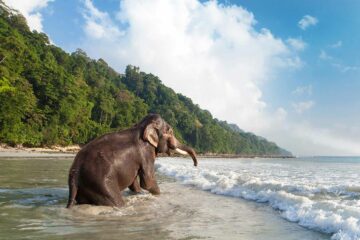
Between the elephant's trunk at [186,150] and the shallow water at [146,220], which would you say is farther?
the elephant's trunk at [186,150]

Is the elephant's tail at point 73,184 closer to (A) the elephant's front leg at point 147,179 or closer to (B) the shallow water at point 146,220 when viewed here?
(B) the shallow water at point 146,220

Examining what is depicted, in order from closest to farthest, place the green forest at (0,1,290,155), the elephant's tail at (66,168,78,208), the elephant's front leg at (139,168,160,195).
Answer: the elephant's tail at (66,168,78,208) < the elephant's front leg at (139,168,160,195) < the green forest at (0,1,290,155)

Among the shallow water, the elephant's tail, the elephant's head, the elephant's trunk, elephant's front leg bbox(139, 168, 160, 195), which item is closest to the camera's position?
the shallow water


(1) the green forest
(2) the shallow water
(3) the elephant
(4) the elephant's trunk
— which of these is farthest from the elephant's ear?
(1) the green forest

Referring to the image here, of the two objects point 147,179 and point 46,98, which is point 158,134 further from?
point 46,98

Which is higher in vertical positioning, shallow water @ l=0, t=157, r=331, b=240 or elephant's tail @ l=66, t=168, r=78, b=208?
elephant's tail @ l=66, t=168, r=78, b=208

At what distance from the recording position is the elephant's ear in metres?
8.33

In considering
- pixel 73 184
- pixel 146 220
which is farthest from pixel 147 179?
pixel 146 220

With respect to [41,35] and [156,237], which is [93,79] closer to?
[41,35]

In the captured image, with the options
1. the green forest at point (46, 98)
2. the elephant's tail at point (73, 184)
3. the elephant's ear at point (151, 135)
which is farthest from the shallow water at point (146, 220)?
the green forest at point (46, 98)

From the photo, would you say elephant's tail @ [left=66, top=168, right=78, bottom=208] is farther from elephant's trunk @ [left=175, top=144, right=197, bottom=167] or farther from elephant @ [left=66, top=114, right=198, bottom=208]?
elephant's trunk @ [left=175, top=144, right=197, bottom=167]

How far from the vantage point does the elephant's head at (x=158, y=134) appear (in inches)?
332

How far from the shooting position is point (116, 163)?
7.56m

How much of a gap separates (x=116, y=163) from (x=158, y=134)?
1.46 metres
